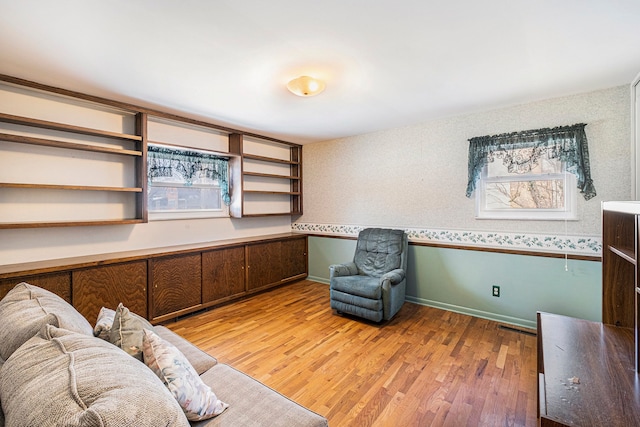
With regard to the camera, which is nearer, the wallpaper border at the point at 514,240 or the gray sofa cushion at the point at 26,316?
the gray sofa cushion at the point at 26,316

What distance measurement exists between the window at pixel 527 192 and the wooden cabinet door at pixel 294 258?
261cm

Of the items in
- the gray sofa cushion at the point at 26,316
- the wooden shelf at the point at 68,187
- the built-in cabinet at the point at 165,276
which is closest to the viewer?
the gray sofa cushion at the point at 26,316

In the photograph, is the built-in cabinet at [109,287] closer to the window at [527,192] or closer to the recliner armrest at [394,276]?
the recliner armrest at [394,276]

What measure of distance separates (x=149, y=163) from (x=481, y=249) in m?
3.89

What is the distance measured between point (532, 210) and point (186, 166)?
403 centimetres

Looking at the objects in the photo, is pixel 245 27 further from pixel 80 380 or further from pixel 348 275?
pixel 348 275

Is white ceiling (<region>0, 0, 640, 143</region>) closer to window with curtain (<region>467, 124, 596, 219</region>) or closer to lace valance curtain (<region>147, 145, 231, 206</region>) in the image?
window with curtain (<region>467, 124, 596, 219</region>)

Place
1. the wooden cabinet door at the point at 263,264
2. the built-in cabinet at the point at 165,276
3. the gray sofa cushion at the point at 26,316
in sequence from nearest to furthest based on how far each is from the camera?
the gray sofa cushion at the point at 26,316, the built-in cabinet at the point at 165,276, the wooden cabinet door at the point at 263,264

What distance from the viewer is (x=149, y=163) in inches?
125

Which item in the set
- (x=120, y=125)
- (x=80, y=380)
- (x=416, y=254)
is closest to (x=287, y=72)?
(x=120, y=125)

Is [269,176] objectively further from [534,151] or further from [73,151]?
[534,151]

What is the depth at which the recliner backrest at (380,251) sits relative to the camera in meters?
3.41

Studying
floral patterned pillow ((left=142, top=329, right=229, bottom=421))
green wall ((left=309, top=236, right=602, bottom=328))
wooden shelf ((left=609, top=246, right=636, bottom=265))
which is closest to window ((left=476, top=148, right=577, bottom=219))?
green wall ((left=309, top=236, right=602, bottom=328))

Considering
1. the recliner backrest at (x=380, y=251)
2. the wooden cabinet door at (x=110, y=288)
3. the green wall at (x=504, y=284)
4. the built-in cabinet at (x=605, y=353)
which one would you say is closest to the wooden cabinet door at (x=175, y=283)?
the wooden cabinet door at (x=110, y=288)
